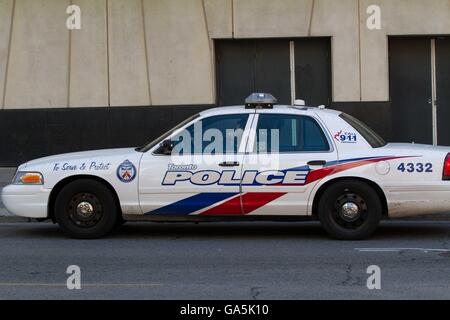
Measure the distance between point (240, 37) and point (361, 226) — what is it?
8486 millimetres

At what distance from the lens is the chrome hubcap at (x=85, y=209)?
34.1 feet

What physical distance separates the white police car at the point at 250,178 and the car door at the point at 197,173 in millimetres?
12

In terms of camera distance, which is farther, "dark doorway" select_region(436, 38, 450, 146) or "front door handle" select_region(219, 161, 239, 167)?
"dark doorway" select_region(436, 38, 450, 146)

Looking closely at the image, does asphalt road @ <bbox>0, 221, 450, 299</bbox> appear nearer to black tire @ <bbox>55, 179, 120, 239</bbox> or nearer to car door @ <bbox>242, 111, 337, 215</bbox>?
black tire @ <bbox>55, 179, 120, 239</bbox>

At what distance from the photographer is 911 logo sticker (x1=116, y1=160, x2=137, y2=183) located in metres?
10.3

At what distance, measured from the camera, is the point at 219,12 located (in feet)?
58.4

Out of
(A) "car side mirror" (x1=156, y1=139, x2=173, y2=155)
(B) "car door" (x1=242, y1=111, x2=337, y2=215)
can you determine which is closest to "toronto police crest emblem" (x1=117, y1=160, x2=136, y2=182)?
(A) "car side mirror" (x1=156, y1=139, x2=173, y2=155)

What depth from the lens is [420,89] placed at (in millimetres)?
18266

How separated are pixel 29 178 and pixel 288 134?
317 cm

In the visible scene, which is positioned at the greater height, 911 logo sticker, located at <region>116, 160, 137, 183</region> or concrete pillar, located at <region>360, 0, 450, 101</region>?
concrete pillar, located at <region>360, 0, 450, 101</region>

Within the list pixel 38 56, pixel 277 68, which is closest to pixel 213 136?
pixel 277 68

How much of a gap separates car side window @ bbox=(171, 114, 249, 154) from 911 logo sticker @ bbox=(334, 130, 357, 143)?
1113mm

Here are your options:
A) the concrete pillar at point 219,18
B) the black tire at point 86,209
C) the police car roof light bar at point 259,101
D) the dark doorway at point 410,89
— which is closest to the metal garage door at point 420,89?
the dark doorway at point 410,89

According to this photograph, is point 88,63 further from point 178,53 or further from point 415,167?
point 415,167
